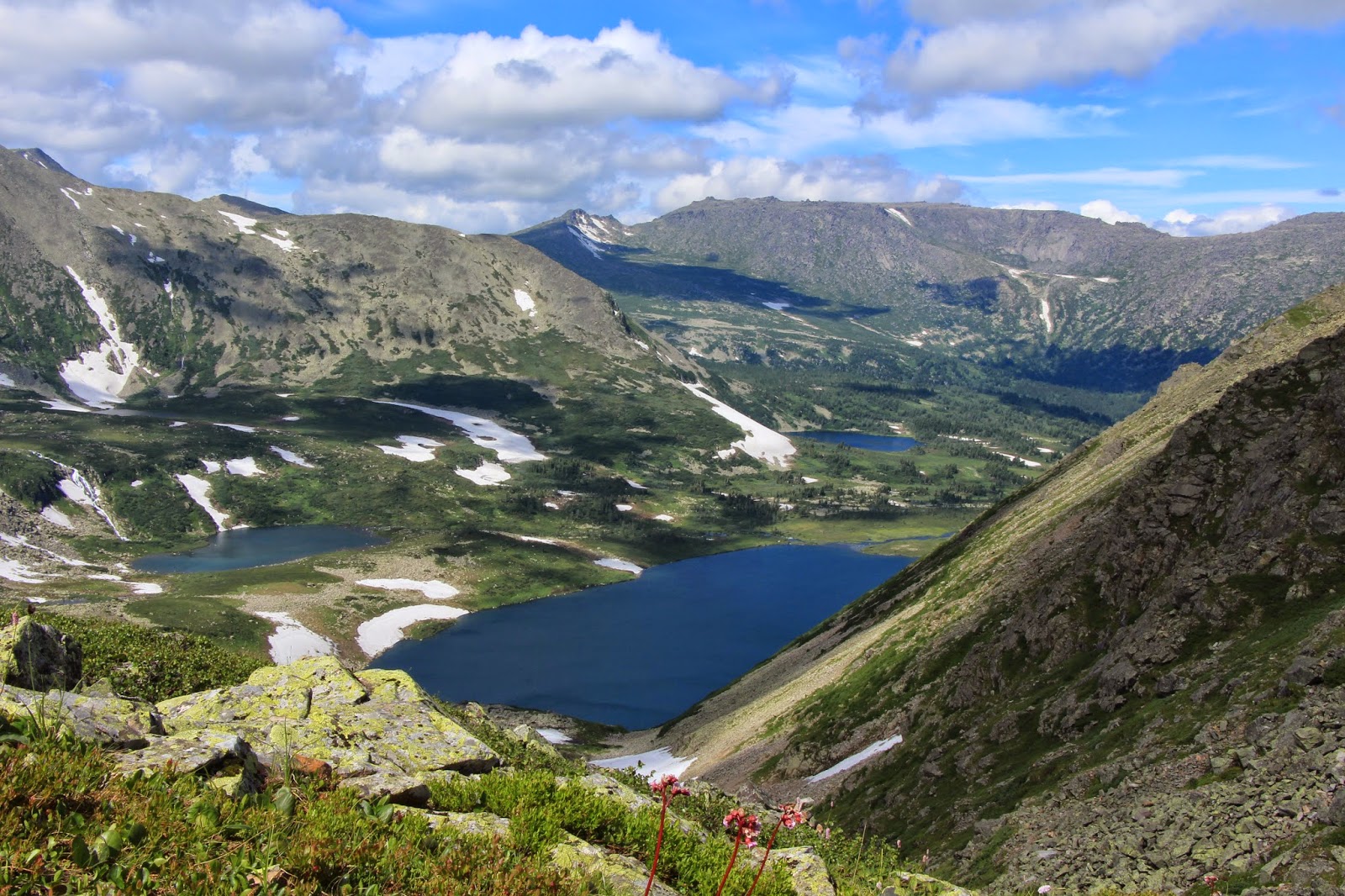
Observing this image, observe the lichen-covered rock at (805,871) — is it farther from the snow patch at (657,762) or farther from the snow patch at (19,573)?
the snow patch at (19,573)

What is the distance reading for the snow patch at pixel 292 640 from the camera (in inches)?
5492

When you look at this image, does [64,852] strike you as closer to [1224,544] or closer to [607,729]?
[1224,544]

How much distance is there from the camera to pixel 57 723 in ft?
30.6

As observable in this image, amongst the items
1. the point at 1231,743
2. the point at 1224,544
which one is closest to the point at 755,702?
the point at 1224,544

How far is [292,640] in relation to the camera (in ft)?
476

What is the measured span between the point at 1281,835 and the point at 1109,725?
18.9m

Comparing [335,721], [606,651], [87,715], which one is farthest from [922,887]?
[606,651]

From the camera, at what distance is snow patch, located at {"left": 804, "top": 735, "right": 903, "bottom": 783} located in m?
58.0

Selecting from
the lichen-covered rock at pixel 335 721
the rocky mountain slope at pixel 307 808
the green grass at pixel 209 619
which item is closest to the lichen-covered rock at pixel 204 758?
the rocky mountain slope at pixel 307 808

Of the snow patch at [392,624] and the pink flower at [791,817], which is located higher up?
the pink flower at [791,817]

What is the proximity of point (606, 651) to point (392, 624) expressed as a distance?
1702 inches

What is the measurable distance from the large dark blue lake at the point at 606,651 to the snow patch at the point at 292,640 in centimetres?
1022

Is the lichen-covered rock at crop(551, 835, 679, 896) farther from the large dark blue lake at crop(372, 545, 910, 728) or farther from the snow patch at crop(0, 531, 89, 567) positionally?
the snow patch at crop(0, 531, 89, 567)

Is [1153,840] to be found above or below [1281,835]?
below
